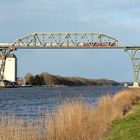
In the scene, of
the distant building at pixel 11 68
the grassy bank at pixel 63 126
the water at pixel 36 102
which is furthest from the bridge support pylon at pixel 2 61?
→ the grassy bank at pixel 63 126

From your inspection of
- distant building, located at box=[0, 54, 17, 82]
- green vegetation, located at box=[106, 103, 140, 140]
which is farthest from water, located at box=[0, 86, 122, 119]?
distant building, located at box=[0, 54, 17, 82]

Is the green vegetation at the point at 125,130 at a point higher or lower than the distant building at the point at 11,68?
lower

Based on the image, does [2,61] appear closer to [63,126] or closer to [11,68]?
[11,68]

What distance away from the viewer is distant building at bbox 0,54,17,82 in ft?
577

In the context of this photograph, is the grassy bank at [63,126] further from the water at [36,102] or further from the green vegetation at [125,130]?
the water at [36,102]

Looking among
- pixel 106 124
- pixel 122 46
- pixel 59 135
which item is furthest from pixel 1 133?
pixel 122 46

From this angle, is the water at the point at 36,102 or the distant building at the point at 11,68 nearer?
the water at the point at 36,102

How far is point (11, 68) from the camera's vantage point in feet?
582

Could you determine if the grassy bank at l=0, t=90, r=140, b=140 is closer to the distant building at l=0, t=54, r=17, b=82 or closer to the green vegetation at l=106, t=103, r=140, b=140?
the green vegetation at l=106, t=103, r=140, b=140

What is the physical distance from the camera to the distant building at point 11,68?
176 meters

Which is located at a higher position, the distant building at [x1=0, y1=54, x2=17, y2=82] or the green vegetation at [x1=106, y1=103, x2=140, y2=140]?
the distant building at [x1=0, y1=54, x2=17, y2=82]

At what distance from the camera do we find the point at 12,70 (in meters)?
178

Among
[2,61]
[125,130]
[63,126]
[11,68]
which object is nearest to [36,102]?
[63,126]

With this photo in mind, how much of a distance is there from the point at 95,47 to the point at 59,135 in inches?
5273
